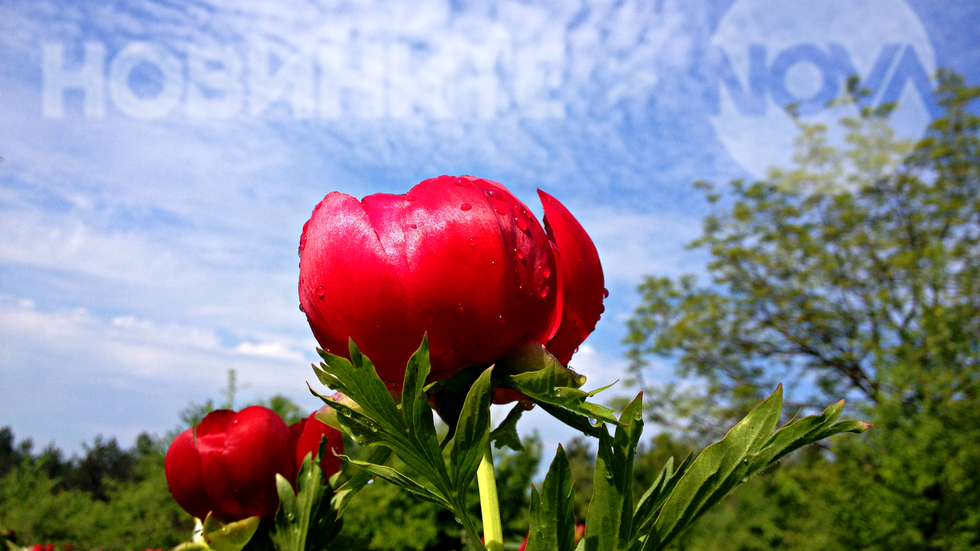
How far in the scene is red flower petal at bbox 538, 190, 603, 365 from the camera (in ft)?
1.91

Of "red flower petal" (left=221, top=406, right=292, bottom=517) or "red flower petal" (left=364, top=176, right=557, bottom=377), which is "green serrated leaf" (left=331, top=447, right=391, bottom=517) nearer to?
"red flower petal" (left=364, top=176, right=557, bottom=377)

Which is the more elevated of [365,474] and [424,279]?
[424,279]

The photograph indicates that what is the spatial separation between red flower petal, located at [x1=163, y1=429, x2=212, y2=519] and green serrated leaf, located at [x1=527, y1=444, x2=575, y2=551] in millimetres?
509

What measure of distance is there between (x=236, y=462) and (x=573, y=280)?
52 centimetres

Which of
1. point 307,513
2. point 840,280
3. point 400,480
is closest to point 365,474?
point 400,480

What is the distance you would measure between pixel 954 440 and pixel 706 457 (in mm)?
8053

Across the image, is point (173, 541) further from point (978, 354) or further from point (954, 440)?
point (978, 354)

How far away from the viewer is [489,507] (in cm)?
54

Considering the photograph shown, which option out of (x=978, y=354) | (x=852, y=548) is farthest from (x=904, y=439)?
(x=978, y=354)

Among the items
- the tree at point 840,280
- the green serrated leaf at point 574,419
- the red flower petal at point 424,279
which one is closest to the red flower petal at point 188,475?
the red flower petal at point 424,279

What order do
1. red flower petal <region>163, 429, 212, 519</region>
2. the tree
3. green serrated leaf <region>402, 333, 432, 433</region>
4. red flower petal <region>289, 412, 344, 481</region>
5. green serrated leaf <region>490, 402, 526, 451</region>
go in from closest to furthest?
green serrated leaf <region>402, 333, 432, 433</region> < green serrated leaf <region>490, 402, 526, 451</region> < red flower petal <region>289, 412, 344, 481</region> < red flower petal <region>163, 429, 212, 519</region> < the tree

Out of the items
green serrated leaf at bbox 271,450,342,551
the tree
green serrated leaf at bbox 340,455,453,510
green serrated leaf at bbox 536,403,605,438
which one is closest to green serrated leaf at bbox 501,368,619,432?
green serrated leaf at bbox 536,403,605,438

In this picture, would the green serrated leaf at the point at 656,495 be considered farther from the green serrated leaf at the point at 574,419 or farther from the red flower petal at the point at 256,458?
the red flower petal at the point at 256,458

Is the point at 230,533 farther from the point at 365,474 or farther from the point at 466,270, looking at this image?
the point at 466,270
